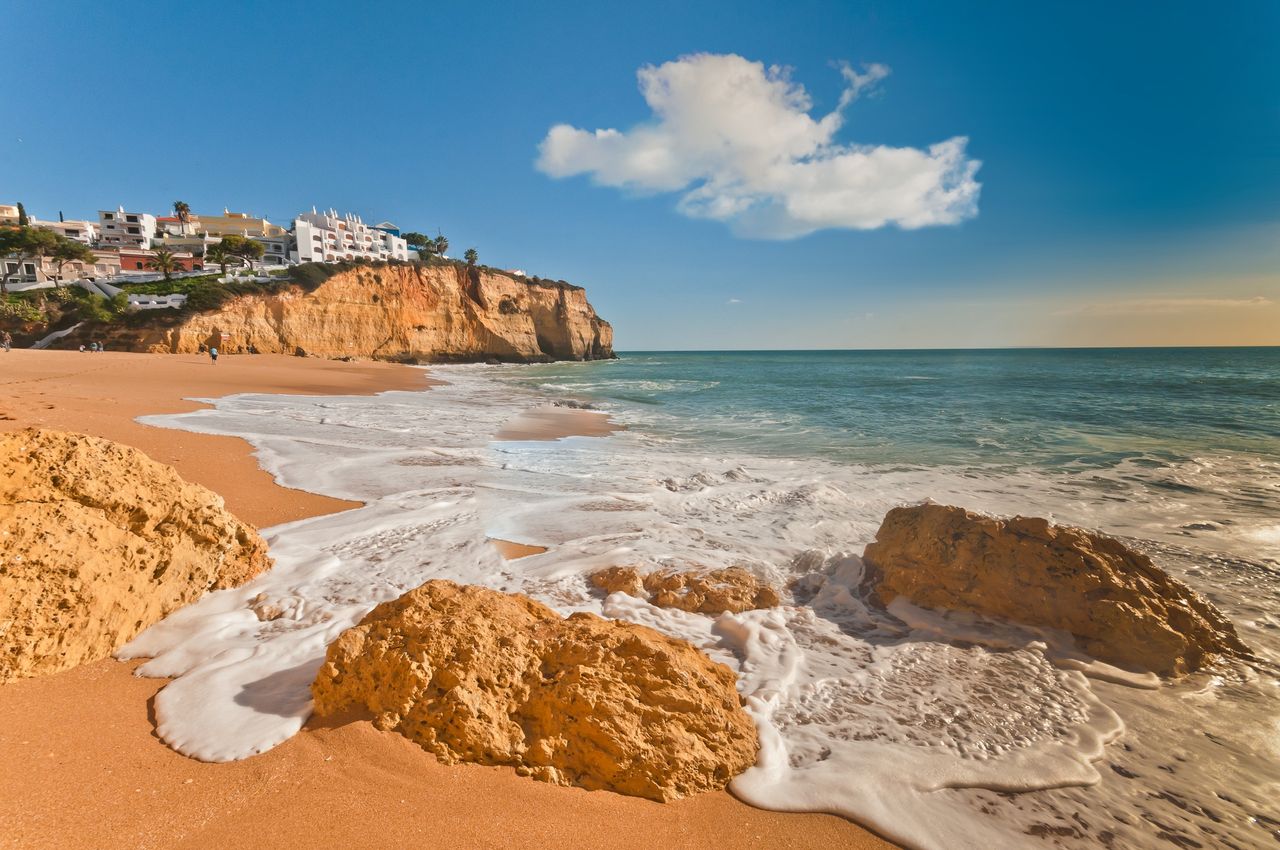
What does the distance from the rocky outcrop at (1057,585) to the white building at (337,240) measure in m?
64.6

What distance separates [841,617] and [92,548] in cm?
542

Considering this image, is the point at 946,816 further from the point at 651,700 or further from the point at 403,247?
the point at 403,247

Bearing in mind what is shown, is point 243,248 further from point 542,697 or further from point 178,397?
point 542,697

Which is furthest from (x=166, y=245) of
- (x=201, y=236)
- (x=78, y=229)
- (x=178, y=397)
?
(x=178, y=397)

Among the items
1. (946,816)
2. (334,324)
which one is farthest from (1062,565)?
(334,324)

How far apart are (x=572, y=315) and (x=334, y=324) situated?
29940 millimetres

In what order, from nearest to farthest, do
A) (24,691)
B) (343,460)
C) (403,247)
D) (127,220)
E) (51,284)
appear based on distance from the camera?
(24,691) → (343,460) → (51,284) → (127,220) → (403,247)

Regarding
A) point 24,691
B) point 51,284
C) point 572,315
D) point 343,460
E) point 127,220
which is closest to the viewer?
point 24,691

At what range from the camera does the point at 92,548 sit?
3316 mm

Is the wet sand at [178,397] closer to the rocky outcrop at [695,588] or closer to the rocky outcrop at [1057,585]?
the rocky outcrop at [695,588]

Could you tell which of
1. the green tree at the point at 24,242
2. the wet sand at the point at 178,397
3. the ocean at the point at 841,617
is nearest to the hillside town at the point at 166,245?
the green tree at the point at 24,242

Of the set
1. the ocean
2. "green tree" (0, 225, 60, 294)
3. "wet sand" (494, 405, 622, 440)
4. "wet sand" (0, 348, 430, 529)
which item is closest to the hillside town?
"green tree" (0, 225, 60, 294)

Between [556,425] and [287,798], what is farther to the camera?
[556,425]

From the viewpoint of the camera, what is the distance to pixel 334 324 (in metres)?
40.9
